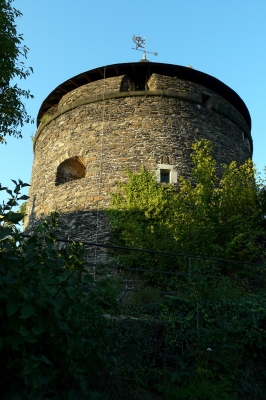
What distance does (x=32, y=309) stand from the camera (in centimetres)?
236

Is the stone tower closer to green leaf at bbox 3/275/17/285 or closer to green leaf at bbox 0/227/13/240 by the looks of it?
green leaf at bbox 0/227/13/240

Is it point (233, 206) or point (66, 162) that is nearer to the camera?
point (233, 206)

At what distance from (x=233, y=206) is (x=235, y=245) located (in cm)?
97

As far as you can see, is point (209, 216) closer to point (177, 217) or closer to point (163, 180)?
point (177, 217)

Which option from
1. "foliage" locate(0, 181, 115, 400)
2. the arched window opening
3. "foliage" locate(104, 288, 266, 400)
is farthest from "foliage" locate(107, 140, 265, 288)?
"foliage" locate(0, 181, 115, 400)

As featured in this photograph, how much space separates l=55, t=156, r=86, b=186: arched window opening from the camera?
34.3 ft

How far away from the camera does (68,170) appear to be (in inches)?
420

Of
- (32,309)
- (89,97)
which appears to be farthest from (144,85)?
(32,309)

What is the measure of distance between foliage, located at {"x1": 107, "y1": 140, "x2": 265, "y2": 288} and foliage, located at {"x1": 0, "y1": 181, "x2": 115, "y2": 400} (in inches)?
193

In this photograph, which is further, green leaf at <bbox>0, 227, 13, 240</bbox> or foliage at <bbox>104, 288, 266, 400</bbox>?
foliage at <bbox>104, 288, 266, 400</bbox>

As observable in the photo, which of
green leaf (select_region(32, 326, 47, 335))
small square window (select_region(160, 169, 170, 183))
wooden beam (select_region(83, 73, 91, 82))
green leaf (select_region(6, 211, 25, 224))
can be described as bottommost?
green leaf (select_region(32, 326, 47, 335))

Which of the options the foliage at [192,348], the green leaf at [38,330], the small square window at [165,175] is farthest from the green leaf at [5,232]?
the small square window at [165,175]

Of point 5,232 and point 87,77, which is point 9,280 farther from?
point 87,77


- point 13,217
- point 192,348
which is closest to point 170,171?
point 192,348
